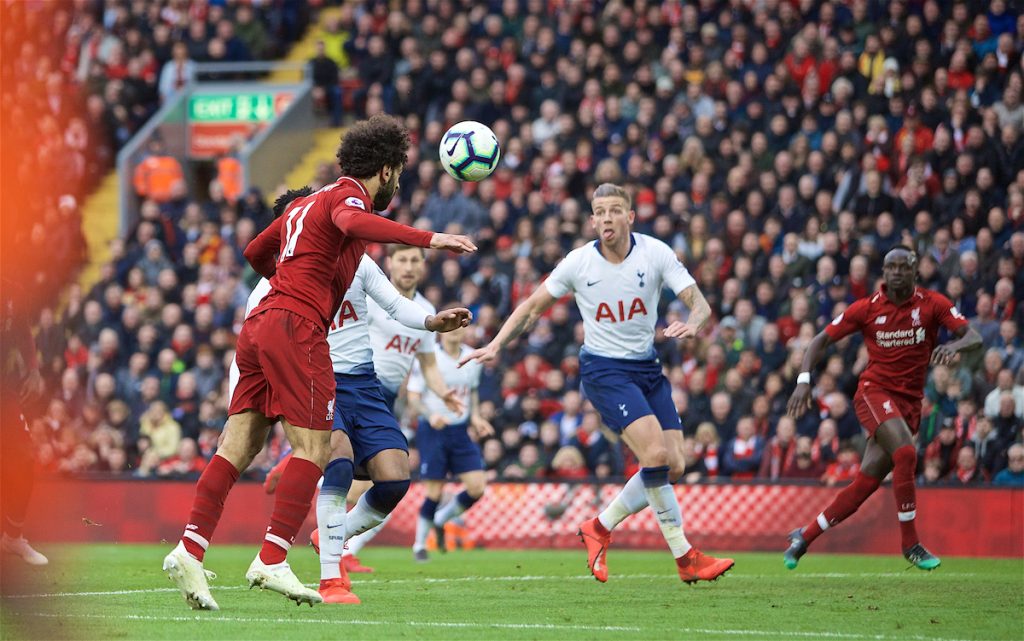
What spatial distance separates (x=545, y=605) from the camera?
8.83m

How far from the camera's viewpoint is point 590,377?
1067cm

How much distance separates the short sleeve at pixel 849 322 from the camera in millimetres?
11570

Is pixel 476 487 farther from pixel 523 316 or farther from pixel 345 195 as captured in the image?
pixel 345 195

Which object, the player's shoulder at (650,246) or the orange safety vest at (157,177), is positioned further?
the orange safety vest at (157,177)

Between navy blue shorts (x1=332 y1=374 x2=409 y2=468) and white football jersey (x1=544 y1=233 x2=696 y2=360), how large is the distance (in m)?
1.75

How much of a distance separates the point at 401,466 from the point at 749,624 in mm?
2669

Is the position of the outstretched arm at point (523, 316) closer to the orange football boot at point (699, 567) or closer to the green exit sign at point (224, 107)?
the orange football boot at point (699, 567)

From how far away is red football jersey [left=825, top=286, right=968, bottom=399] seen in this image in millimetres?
11523

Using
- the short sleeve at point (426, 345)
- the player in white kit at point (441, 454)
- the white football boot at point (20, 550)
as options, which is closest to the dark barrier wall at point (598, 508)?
the white football boot at point (20, 550)

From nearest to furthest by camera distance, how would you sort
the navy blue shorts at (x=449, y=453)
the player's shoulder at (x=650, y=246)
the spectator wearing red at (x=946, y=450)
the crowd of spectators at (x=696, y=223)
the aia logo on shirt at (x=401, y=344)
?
the player's shoulder at (x=650, y=246) < the aia logo on shirt at (x=401, y=344) < the navy blue shorts at (x=449, y=453) < the spectator wearing red at (x=946, y=450) < the crowd of spectators at (x=696, y=223)

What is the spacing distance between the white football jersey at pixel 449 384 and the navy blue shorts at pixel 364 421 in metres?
4.66

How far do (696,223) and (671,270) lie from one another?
7.63m

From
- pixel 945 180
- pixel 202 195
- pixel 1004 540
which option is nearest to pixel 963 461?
pixel 1004 540

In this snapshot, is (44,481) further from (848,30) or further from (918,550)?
(848,30)
